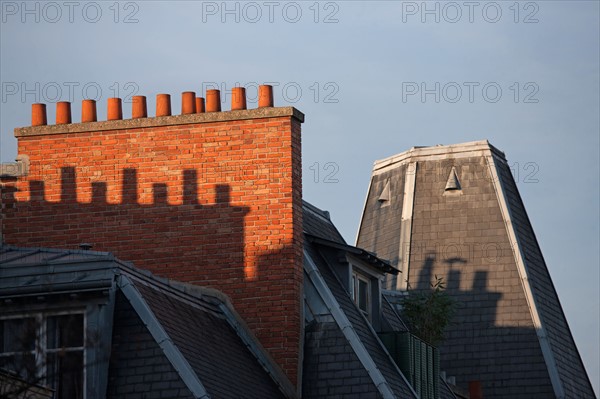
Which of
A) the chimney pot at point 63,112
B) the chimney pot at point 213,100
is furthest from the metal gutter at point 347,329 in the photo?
the chimney pot at point 63,112

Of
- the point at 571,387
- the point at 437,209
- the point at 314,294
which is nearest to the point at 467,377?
the point at 571,387

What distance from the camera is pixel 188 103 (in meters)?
29.8

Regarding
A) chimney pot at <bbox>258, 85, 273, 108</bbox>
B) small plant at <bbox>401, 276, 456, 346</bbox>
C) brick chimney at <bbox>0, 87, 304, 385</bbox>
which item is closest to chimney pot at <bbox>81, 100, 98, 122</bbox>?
brick chimney at <bbox>0, 87, 304, 385</bbox>

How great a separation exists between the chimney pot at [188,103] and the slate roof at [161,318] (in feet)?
13.4

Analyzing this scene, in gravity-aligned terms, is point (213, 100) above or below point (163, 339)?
above

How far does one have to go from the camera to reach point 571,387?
42500 millimetres

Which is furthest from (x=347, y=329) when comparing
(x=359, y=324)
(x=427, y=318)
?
(x=427, y=318)

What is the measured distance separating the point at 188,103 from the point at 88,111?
78.6 inches

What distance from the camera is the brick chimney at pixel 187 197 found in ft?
91.5

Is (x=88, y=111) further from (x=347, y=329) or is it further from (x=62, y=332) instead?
(x=62, y=332)

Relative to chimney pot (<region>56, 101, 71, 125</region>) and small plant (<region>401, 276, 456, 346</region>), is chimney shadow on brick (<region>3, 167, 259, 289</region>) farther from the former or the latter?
small plant (<region>401, 276, 456, 346</region>)

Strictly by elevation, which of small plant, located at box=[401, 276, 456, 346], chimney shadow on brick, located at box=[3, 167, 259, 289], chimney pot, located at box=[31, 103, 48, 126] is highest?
chimney pot, located at box=[31, 103, 48, 126]

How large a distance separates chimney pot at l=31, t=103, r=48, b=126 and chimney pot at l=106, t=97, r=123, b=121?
131cm

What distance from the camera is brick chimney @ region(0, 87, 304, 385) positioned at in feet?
91.5
